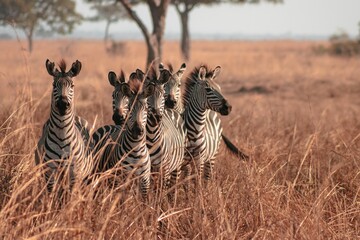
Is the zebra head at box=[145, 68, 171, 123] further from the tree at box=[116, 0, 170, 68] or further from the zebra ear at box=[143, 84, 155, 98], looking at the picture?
the tree at box=[116, 0, 170, 68]

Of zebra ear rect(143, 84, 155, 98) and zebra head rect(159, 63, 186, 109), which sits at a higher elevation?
zebra ear rect(143, 84, 155, 98)

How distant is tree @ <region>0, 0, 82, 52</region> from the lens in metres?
34.3

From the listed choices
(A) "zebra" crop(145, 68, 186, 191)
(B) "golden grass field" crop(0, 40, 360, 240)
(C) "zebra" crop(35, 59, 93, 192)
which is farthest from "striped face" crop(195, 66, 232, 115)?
(C) "zebra" crop(35, 59, 93, 192)

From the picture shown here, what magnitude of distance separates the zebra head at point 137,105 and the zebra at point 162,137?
0.61ft

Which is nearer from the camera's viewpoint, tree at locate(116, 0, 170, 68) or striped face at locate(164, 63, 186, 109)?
striped face at locate(164, 63, 186, 109)

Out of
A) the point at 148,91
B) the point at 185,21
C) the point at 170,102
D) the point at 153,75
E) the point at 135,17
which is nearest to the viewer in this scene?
the point at 148,91

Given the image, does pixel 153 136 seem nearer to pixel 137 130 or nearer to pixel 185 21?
pixel 137 130

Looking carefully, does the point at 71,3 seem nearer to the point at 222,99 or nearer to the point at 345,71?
the point at 345,71

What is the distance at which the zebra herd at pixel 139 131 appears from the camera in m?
4.08

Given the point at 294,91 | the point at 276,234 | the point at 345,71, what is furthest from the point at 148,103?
the point at 345,71

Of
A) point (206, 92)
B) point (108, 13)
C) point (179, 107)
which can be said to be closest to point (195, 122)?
point (206, 92)

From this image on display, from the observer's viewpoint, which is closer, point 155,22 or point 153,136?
point 153,136

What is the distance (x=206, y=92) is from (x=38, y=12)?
33887 millimetres

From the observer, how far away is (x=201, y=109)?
17.4 ft
